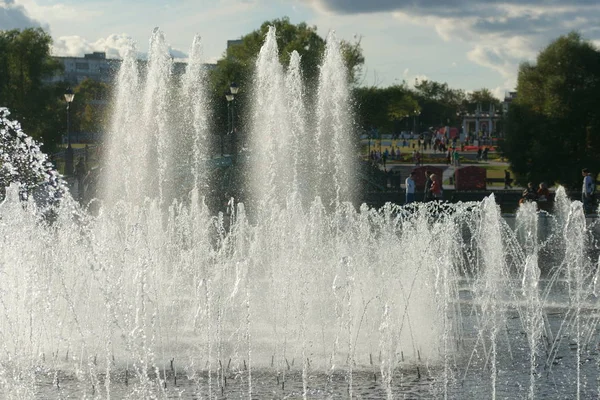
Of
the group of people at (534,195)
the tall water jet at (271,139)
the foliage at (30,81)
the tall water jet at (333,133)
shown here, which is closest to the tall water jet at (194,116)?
the tall water jet at (271,139)

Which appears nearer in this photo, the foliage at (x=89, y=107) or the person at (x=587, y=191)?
the person at (x=587, y=191)

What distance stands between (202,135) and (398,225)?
2513cm

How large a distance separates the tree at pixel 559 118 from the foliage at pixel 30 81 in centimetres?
2400

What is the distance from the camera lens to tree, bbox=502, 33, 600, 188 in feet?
120

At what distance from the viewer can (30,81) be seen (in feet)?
168

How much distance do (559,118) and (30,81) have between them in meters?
28.0

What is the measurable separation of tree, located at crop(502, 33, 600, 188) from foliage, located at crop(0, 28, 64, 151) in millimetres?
24005

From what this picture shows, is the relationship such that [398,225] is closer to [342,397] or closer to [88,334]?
[88,334]

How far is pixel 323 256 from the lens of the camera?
55.2ft

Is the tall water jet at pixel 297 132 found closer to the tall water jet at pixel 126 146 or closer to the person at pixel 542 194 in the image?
the tall water jet at pixel 126 146

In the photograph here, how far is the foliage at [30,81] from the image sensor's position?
162ft

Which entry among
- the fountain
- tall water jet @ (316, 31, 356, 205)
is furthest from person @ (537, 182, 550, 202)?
tall water jet @ (316, 31, 356, 205)

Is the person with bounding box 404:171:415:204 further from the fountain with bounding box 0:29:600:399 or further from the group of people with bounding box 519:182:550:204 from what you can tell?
the fountain with bounding box 0:29:600:399

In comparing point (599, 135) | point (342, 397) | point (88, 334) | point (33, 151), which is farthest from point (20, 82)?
point (342, 397)
